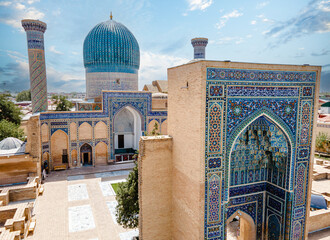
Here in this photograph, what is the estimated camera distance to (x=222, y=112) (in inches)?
152

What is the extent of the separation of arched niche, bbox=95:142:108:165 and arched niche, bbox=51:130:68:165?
57.9 inches

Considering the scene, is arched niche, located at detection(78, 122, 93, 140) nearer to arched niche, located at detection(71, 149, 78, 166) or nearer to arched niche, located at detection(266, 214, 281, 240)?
arched niche, located at detection(71, 149, 78, 166)

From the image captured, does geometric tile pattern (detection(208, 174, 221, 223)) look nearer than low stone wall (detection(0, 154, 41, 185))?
Yes

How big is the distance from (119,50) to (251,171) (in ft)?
35.5

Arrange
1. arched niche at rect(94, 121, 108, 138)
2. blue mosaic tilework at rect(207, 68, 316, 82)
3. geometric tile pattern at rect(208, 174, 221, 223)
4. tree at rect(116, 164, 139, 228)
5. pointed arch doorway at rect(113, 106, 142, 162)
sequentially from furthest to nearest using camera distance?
pointed arch doorway at rect(113, 106, 142, 162) → arched niche at rect(94, 121, 108, 138) → tree at rect(116, 164, 139, 228) → geometric tile pattern at rect(208, 174, 221, 223) → blue mosaic tilework at rect(207, 68, 316, 82)

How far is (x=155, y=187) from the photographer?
178 inches

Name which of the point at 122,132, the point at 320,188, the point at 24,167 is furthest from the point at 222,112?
the point at 122,132

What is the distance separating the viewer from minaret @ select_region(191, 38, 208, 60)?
19047mm

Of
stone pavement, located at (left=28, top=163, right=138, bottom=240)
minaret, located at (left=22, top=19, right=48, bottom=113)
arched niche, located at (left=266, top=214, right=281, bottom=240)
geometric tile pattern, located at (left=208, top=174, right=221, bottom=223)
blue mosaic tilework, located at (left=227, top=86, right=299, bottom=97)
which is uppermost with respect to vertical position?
minaret, located at (left=22, top=19, right=48, bottom=113)

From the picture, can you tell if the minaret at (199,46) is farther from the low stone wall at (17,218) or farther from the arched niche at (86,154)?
the low stone wall at (17,218)

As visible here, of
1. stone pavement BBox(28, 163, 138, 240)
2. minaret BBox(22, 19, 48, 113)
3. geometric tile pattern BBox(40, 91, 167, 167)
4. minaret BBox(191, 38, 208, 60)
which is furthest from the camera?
minaret BBox(191, 38, 208, 60)

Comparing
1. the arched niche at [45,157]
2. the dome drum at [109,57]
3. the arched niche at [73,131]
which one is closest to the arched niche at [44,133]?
the arched niche at [45,157]

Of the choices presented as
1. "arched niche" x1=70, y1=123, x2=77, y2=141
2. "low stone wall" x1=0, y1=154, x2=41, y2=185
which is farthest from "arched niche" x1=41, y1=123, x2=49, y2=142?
"low stone wall" x1=0, y1=154, x2=41, y2=185

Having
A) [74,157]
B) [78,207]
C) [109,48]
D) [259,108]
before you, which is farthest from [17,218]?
[109,48]
